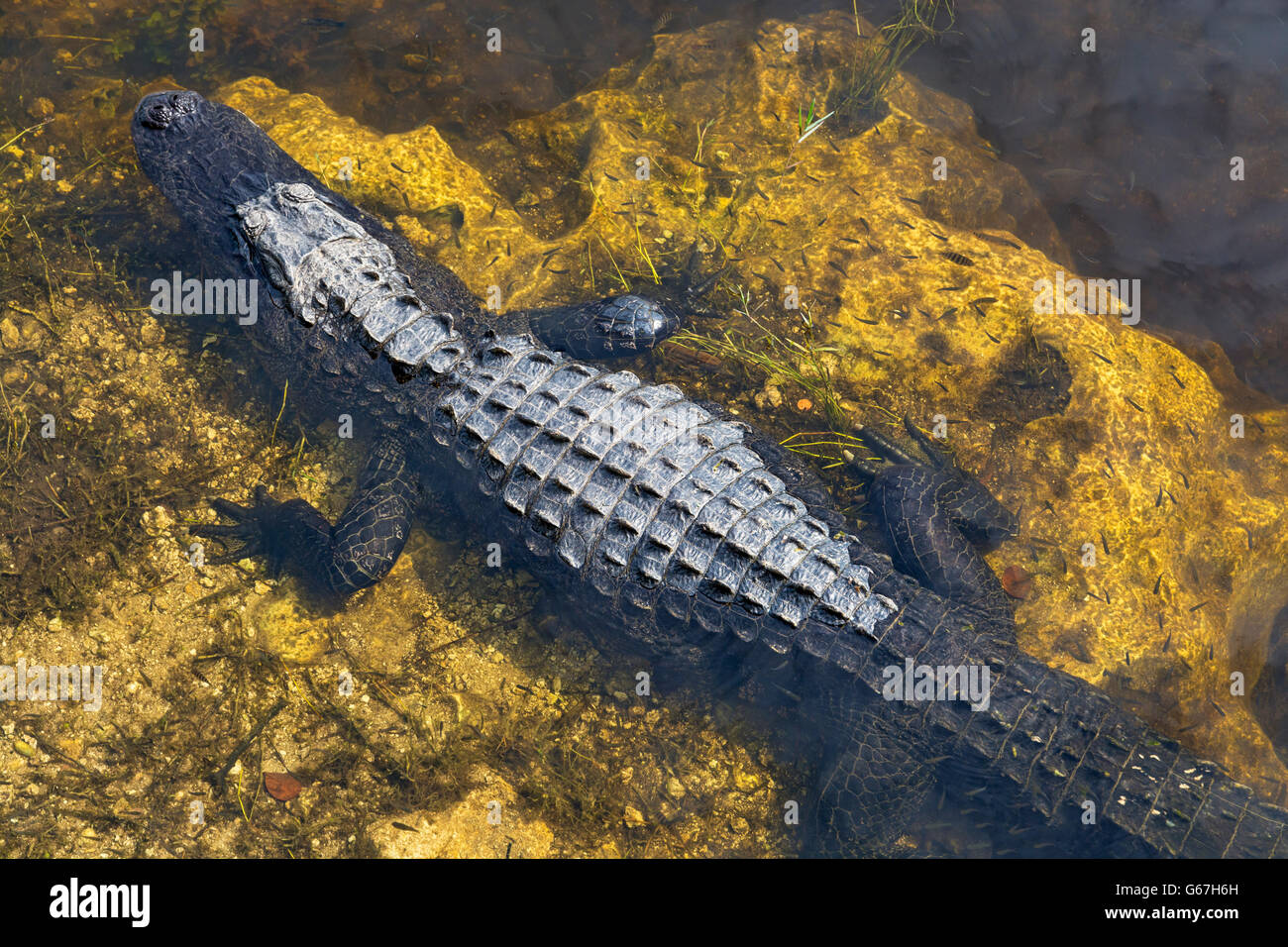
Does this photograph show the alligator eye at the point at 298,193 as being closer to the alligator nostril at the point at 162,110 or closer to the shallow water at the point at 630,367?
the shallow water at the point at 630,367

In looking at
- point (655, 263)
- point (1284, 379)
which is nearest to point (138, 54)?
point (655, 263)

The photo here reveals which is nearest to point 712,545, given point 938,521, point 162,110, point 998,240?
point 938,521

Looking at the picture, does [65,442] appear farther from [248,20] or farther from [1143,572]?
[1143,572]

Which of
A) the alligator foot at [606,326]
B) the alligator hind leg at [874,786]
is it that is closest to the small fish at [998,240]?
the alligator foot at [606,326]

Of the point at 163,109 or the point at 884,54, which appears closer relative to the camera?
the point at 163,109

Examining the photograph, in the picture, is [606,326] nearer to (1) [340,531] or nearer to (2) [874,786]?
(1) [340,531]
